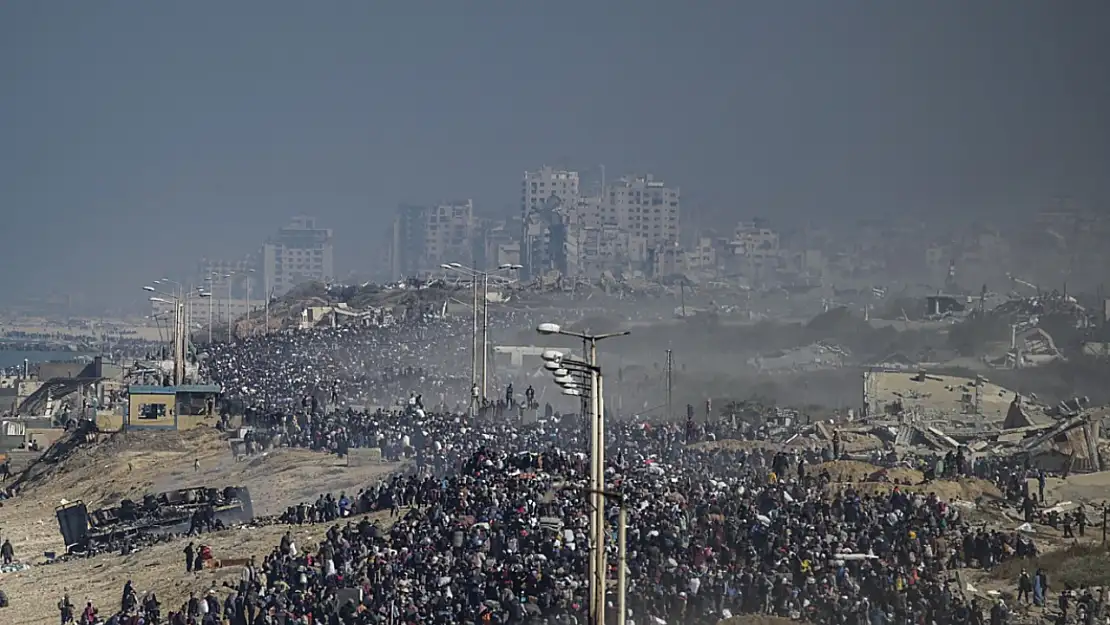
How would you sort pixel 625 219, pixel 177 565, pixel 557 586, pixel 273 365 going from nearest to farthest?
pixel 557 586 < pixel 177 565 < pixel 273 365 < pixel 625 219

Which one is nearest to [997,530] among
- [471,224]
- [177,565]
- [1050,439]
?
[1050,439]

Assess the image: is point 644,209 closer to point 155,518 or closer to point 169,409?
point 169,409

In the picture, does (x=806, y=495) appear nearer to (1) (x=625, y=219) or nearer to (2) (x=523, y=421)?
(2) (x=523, y=421)

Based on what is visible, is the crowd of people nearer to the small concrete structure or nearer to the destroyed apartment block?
the small concrete structure

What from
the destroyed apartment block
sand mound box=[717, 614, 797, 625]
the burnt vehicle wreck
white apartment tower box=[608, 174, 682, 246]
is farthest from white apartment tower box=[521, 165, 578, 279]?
sand mound box=[717, 614, 797, 625]

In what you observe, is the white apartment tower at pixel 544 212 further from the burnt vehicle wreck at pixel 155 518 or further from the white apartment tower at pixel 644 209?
the burnt vehicle wreck at pixel 155 518

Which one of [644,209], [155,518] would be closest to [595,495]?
[155,518]
